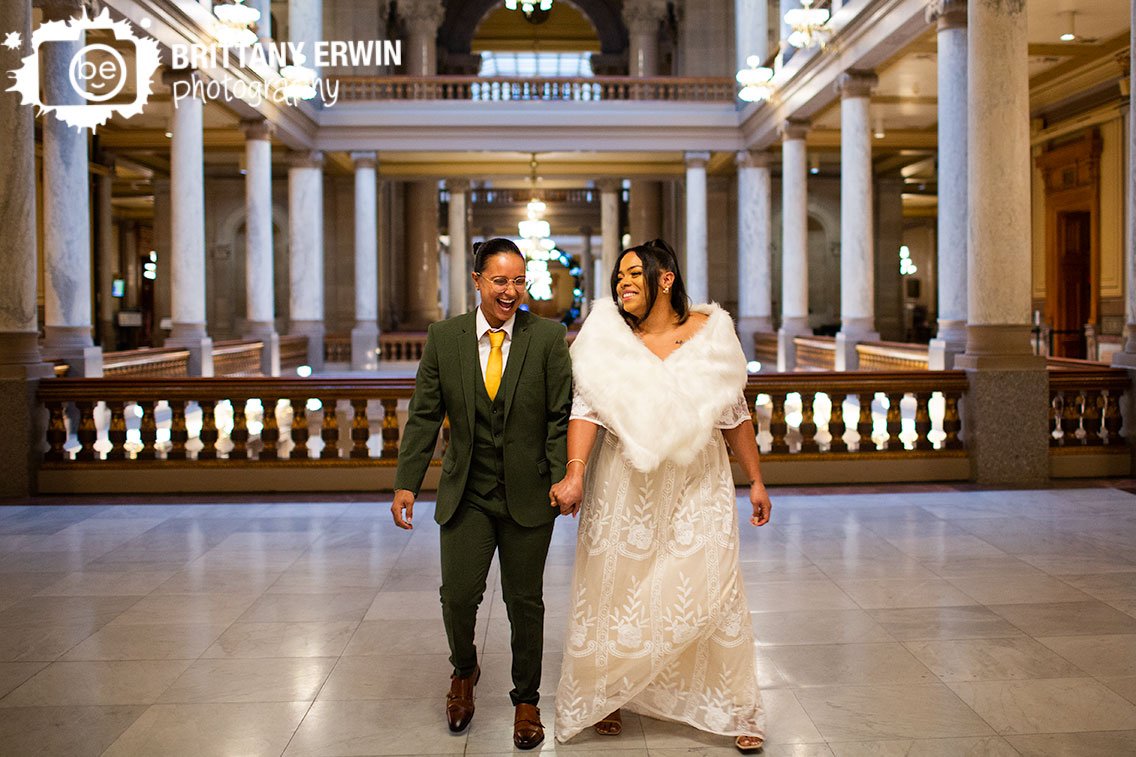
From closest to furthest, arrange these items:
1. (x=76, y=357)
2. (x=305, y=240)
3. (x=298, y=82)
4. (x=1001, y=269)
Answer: (x=1001, y=269)
(x=76, y=357)
(x=298, y=82)
(x=305, y=240)

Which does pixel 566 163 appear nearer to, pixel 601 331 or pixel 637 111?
pixel 637 111

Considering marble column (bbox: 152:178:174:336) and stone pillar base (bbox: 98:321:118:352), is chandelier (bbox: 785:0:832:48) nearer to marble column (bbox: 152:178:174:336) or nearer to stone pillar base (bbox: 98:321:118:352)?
marble column (bbox: 152:178:174:336)

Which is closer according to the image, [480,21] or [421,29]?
[421,29]

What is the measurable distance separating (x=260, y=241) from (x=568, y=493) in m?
18.1

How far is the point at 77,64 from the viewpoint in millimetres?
11344

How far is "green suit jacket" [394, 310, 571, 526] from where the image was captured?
3562 mm

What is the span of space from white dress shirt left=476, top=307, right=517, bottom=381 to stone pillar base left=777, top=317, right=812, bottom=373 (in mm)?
18026

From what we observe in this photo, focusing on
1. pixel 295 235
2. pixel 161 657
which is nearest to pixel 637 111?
pixel 295 235

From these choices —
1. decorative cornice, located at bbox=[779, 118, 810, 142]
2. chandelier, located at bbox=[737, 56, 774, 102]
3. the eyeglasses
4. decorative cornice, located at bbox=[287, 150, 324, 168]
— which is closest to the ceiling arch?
decorative cornice, located at bbox=[287, 150, 324, 168]

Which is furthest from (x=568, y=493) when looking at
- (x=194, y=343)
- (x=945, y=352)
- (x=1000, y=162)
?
(x=194, y=343)

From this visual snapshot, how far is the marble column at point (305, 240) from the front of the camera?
22766mm

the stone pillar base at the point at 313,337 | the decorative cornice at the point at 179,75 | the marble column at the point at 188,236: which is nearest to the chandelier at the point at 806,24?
the decorative cornice at the point at 179,75

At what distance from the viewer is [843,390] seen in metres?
8.97

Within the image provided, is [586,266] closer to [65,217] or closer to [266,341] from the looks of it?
[266,341]
